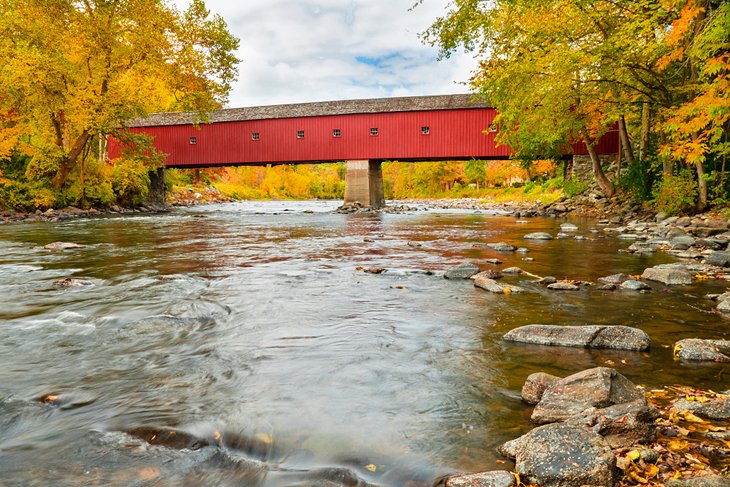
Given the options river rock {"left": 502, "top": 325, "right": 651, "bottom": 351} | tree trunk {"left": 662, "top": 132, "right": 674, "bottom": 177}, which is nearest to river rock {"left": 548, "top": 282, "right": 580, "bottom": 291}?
river rock {"left": 502, "top": 325, "right": 651, "bottom": 351}

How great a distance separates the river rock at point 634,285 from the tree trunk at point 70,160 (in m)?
20.6

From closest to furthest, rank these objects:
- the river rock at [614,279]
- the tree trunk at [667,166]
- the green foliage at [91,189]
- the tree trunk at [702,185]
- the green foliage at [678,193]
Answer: the river rock at [614,279] < the tree trunk at [702,185] < the green foliage at [678,193] < the tree trunk at [667,166] < the green foliage at [91,189]

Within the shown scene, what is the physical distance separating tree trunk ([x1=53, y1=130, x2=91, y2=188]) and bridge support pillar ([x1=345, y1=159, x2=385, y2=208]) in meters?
11.7

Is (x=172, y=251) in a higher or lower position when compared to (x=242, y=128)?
lower

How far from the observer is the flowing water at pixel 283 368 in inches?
85.6

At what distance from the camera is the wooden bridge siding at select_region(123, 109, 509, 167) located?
23391 mm

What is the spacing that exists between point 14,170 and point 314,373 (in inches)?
828

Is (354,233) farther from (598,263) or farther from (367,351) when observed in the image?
(367,351)

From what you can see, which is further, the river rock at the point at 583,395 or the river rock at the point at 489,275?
the river rock at the point at 489,275

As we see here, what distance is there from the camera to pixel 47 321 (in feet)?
14.1

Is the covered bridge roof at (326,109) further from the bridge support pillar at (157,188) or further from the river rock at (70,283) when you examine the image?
the river rock at (70,283)

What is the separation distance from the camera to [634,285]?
5398mm

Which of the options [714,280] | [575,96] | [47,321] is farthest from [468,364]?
[575,96]

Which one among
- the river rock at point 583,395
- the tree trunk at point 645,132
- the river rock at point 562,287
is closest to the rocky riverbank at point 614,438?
the river rock at point 583,395
